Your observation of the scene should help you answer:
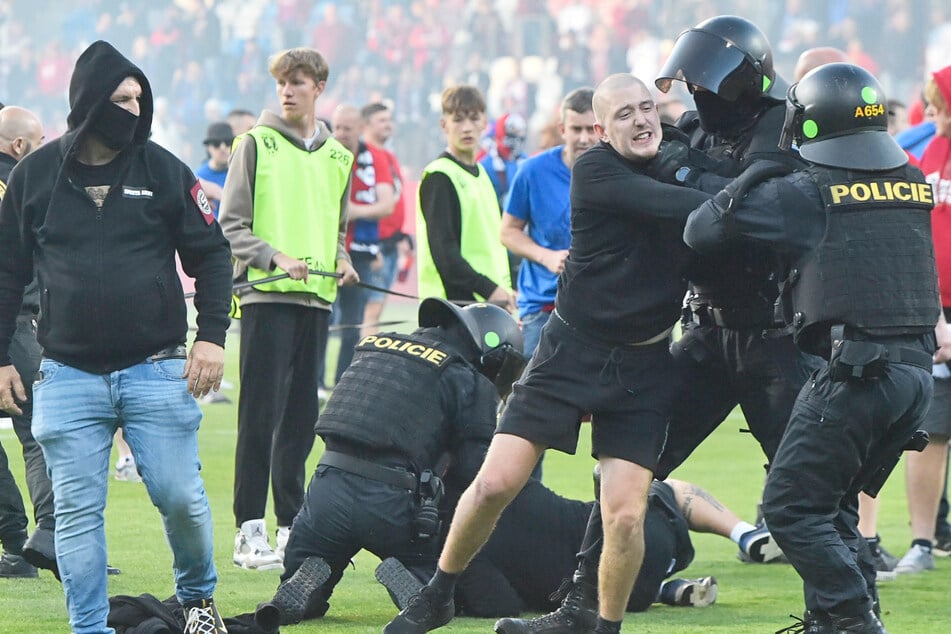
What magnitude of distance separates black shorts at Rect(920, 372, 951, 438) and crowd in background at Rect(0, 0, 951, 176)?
72.6ft

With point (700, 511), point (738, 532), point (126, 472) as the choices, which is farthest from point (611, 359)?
point (126, 472)

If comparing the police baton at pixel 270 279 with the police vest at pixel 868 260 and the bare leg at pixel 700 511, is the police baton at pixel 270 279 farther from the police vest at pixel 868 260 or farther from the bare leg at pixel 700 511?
the police vest at pixel 868 260

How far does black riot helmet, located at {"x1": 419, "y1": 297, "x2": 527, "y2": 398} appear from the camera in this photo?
630 cm

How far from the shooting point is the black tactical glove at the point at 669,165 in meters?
5.31

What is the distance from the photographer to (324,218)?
748cm

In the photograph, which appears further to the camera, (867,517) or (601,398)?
(867,517)

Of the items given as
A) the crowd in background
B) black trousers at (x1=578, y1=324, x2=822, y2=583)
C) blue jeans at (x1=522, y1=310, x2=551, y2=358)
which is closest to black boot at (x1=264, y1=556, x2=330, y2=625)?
black trousers at (x1=578, y1=324, x2=822, y2=583)

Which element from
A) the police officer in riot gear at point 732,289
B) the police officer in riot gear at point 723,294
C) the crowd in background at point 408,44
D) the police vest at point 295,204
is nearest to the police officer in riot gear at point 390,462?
the police officer in riot gear at point 723,294

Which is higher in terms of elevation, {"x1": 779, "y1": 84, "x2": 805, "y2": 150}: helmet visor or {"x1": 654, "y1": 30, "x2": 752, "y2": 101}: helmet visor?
{"x1": 654, "y1": 30, "x2": 752, "y2": 101}: helmet visor

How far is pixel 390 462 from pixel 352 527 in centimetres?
27

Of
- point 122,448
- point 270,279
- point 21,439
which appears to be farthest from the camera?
point 122,448

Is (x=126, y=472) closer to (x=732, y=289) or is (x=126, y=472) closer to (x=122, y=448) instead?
(x=122, y=448)

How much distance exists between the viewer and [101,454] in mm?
5000

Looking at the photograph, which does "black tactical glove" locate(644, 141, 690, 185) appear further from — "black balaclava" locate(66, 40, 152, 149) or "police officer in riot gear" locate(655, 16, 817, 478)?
"black balaclava" locate(66, 40, 152, 149)
